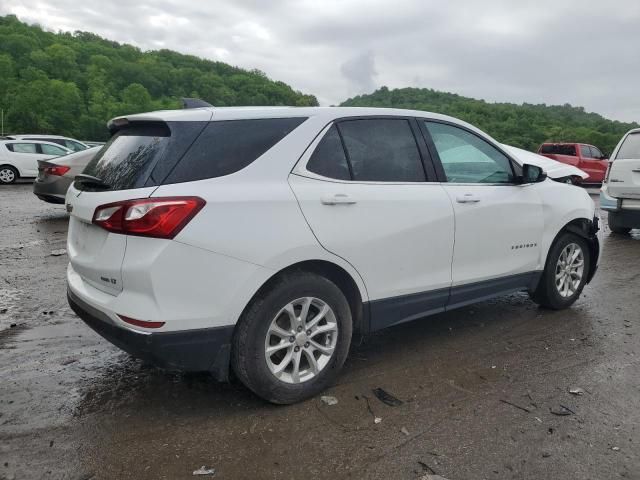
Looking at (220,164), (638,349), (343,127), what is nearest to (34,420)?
(220,164)

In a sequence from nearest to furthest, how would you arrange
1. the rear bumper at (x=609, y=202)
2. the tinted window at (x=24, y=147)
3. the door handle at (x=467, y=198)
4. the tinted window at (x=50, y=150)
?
1. the door handle at (x=467, y=198)
2. the rear bumper at (x=609, y=202)
3. the tinted window at (x=24, y=147)
4. the tinted window at (x=50, y=150)

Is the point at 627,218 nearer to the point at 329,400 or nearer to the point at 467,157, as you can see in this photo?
the point at 467,157

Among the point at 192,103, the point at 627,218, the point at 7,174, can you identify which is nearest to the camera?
the point at 192,103

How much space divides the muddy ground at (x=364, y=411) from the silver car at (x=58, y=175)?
18.6 feet

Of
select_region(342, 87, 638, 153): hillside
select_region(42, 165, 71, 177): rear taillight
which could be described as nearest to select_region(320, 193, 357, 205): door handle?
select_region(42, 165, 71, 177): rear taillight

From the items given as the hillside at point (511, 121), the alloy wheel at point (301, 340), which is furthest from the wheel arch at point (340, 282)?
the hillside at point (511, 121)

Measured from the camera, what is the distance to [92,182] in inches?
121

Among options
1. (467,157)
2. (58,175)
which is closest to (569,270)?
(467,157)

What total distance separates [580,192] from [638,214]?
448 cm

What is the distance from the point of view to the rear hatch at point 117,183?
2781 millimetres

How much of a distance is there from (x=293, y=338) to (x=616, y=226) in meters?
8.28

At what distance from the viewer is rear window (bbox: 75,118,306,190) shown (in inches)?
111

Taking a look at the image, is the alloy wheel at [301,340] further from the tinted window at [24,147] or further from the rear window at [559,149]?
the rear window at [559,149]

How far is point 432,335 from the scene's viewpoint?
4.34m
